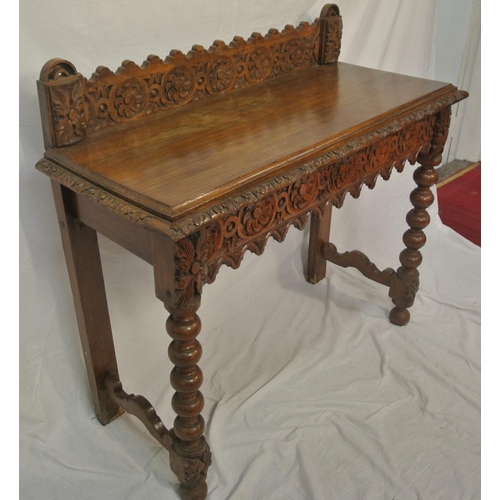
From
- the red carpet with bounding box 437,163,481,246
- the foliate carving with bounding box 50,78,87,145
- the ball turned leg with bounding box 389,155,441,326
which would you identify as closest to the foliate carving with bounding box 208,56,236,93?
the foliate carving with bounding box 50,78,87,145

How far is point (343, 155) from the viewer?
4.65ft

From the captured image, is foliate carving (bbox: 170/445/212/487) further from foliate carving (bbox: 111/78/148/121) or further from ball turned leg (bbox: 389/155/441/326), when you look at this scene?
ball turned leg (bbox: 389/155/441/326)

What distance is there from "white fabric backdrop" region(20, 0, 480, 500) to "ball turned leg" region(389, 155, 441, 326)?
0.08 meters

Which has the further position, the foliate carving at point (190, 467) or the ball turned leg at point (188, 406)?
the foliate carving at point (190, 467)

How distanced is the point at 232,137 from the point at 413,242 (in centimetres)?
95

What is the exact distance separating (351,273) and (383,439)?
918 mm

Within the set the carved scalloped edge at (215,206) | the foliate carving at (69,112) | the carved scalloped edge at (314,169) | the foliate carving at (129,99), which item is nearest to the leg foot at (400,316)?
the carved scalloped edge at (314,169)

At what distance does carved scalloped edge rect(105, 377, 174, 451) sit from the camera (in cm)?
155

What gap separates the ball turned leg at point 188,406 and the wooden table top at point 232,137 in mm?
267

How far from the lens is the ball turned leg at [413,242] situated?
1.97m

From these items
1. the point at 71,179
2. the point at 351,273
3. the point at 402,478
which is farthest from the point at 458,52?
the point at 71,179

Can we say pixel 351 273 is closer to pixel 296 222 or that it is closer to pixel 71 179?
pixel 296 222

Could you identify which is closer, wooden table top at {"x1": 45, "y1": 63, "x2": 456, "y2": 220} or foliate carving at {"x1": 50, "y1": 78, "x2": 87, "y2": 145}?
wooden table top at {"x1": 45, "y1": 63, "x2": 456, "y2": 220}

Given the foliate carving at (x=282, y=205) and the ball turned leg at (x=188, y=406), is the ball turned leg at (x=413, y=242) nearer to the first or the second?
the foliate carving at (x=282, y=205)
